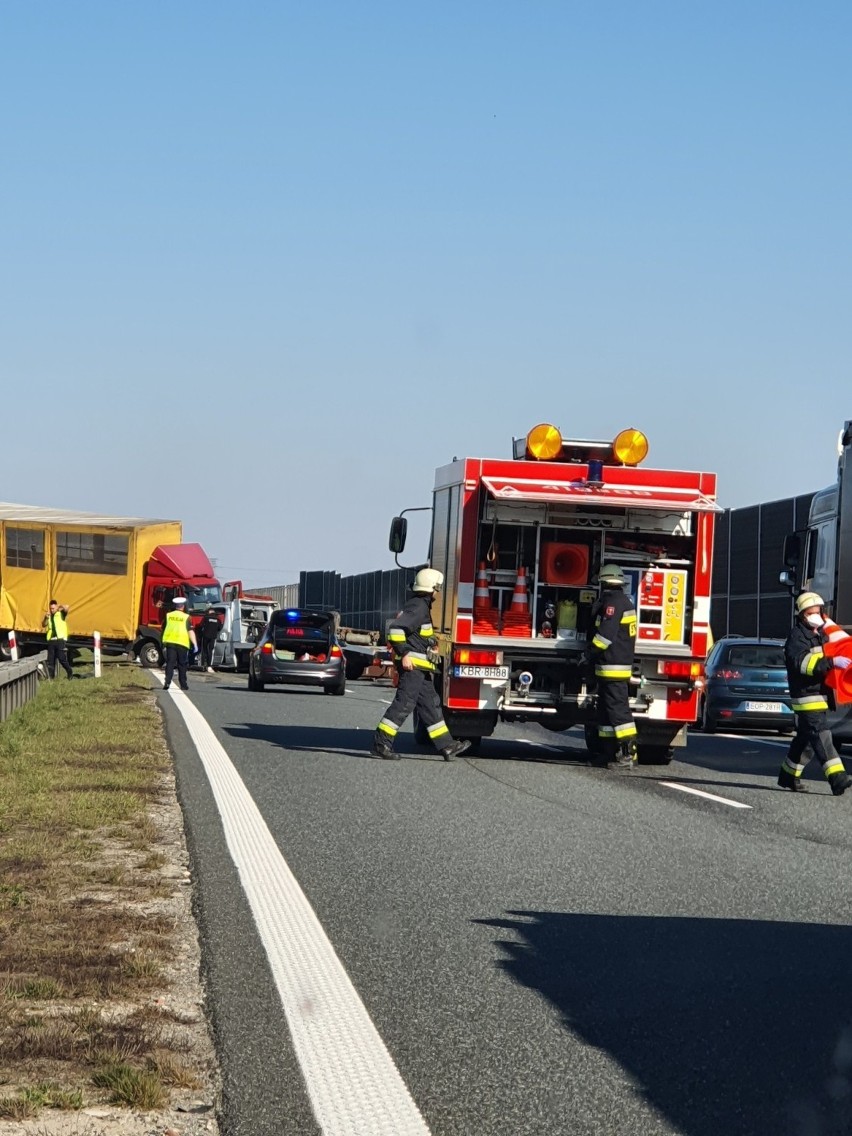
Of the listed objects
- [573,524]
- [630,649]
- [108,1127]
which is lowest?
[108,1127]

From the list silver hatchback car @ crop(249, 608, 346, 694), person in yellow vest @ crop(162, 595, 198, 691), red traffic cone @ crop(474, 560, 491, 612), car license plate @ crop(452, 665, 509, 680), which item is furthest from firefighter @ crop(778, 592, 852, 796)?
silver hatchback car @ crop(249, 608, 346, 694)

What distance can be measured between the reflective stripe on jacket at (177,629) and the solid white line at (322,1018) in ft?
66.1

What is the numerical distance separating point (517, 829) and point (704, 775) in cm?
578

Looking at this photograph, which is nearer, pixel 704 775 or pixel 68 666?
pixel 704 775

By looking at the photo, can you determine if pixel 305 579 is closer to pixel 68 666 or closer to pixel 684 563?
pixel 68 666

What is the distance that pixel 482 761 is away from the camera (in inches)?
659

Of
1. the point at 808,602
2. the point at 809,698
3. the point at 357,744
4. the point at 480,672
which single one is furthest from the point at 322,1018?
the point at 357,744

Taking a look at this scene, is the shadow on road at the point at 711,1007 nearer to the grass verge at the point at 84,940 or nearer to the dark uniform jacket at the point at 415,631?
the grass verge at the point at 84,940

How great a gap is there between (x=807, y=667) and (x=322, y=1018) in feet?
32.2

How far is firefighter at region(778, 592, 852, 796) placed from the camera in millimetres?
14281

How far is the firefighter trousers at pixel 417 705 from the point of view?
16.0 meters

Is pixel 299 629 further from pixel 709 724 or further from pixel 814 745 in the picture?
pixel 814 745

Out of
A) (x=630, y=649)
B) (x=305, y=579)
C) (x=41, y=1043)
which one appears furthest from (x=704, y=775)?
(x=305, y=579)

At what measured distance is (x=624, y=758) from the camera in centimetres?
1638
